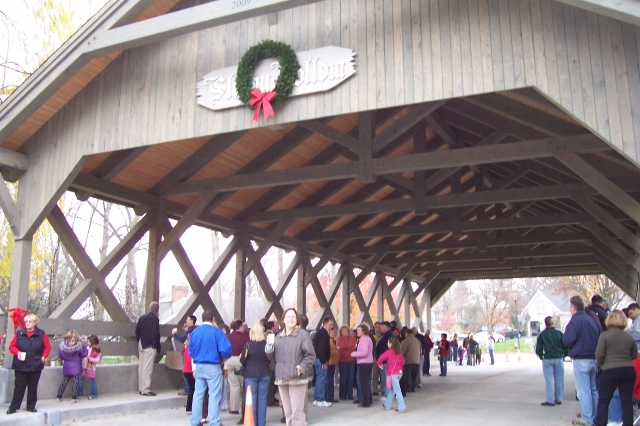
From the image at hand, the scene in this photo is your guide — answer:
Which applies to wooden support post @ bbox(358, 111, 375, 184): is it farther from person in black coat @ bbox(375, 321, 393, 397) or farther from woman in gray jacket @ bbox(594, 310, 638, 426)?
woman in gray jacket @ bbox(594, 310, 638, 426)

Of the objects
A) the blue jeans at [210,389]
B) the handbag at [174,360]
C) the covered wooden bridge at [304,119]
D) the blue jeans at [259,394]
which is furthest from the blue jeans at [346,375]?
the blue jeans at [210,389]

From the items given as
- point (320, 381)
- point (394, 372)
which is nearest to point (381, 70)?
point (394, 372)

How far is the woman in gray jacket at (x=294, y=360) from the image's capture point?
Result: 655 cm

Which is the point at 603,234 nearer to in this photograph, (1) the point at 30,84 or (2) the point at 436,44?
(2) the point at 436,44

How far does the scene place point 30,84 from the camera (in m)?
8.45

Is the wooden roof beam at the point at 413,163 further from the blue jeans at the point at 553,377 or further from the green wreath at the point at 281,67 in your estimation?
the blue jeans at the point at 553,377

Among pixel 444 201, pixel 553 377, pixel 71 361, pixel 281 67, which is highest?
pixel 281 67

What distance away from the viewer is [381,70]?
7035 millimetres

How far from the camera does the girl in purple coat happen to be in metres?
8.73

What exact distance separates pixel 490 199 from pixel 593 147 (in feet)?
11.7

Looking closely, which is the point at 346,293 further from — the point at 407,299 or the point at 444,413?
the point at 444,413

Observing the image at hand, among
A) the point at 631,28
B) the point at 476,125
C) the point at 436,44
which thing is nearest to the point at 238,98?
the point at 436,44

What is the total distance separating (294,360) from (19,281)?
4739 millimetres

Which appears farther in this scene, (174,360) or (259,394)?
(174,360)
